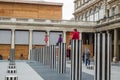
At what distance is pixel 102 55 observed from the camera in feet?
31.5

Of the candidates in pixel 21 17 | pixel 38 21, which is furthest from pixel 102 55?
pixel 21 17

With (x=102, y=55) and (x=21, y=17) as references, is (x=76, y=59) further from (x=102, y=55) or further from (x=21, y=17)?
(x=21, y=17)

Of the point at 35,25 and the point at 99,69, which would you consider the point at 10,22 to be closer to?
the point at 35,25

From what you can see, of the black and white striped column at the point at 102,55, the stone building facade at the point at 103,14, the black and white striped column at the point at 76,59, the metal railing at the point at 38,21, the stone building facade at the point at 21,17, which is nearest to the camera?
the black and white striped column at the point at 102,55

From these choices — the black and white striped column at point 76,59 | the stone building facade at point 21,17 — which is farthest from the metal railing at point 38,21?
the black and white striped column at point 76,59

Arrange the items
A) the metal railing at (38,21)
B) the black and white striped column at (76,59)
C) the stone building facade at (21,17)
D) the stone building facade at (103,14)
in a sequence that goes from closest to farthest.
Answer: the black and white striped column at (76,59) → the stone building facade at (103,14) → the metal railing at (38,21) → the stone building facade at (21,17)

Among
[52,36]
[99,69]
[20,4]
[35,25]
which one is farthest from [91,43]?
[99,69]

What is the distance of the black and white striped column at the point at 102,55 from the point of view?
9.37 m

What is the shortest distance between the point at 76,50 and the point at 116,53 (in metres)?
41.6

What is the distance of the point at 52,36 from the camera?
66062 millimetres

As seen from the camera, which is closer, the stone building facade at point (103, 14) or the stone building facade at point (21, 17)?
the stone building facade at point (103, 14)

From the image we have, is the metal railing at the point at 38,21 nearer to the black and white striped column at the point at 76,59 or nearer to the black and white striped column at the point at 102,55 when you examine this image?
the black and white striped column at the point at 76,59

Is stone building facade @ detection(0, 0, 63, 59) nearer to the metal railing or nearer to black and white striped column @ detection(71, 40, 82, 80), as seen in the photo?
the metal railing

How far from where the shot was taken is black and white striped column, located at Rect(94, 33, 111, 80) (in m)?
Result: 9.37
